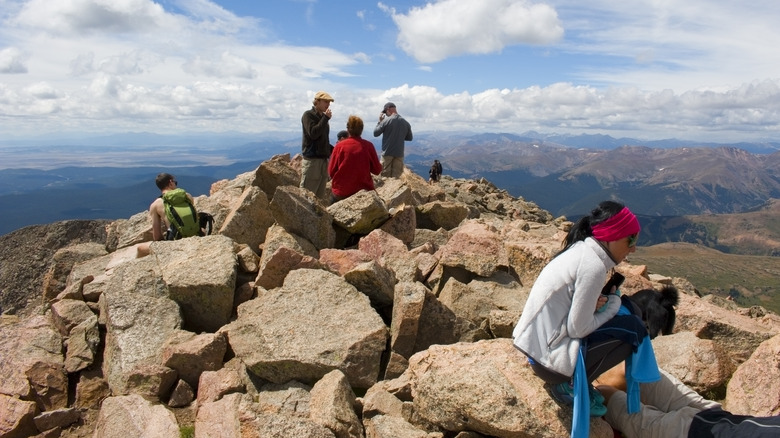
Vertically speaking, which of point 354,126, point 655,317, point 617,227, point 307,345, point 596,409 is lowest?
point 596,409

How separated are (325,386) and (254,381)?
166 centimetres

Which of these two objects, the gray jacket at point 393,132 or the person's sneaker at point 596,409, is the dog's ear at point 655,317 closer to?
the person's sneaker at point 596,409

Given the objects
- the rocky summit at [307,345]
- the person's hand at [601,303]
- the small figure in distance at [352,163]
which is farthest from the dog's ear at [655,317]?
the small figure in distance at [352,163]

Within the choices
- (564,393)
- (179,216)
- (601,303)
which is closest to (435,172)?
(179,216)

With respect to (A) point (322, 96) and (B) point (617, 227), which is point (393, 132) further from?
(B) point (617, 227)

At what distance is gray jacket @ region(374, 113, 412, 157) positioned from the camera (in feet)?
65.0

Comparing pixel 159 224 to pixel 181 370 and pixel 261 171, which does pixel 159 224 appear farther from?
pixel 181 370

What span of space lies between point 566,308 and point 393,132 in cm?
1500

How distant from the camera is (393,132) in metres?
20.0

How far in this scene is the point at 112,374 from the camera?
9.00 metres

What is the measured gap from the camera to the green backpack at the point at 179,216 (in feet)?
42.0

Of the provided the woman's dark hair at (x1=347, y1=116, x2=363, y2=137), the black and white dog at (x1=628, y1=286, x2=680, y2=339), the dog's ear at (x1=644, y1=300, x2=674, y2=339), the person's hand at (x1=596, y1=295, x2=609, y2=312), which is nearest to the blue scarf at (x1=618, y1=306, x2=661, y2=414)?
the person's hand at (x1=596, y1=295, x2=609, y2=312)

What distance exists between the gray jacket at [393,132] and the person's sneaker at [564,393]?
14.6 meters

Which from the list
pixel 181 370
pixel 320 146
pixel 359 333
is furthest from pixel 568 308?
pixel 320 146
